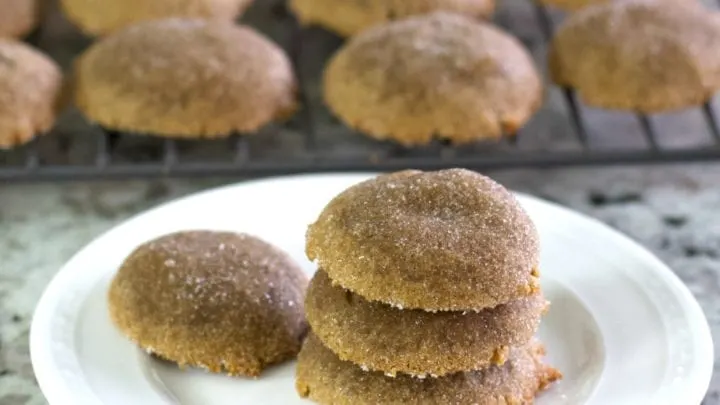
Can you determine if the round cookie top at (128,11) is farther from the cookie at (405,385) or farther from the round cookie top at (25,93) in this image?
the cookie at (405,385)

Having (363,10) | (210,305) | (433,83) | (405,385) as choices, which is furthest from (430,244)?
(363,10)

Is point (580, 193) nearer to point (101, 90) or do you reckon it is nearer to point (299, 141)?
point (299, 141)

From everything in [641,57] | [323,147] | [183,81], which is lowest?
[323,147]

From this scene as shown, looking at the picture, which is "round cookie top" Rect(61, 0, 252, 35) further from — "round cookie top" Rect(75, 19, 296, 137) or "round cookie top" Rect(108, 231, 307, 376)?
"round cookie top" Rect(108, 231, 307, 376)

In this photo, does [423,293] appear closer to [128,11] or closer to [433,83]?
[433,83]

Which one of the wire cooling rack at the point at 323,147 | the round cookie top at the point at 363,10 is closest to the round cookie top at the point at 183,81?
the wire cooling rack at the point at 323,147

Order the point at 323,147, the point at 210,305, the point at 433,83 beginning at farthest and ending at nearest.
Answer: the point at 323,147 → the point at 433,83 → the point at 210,305

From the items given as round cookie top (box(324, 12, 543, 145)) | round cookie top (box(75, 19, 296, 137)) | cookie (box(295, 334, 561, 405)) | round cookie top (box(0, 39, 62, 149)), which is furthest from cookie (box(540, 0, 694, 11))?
cookie (box(295, 334, 561, 405))
